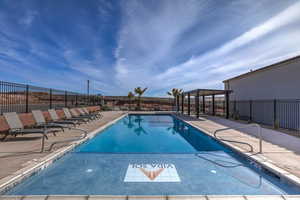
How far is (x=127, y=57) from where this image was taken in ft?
47.9

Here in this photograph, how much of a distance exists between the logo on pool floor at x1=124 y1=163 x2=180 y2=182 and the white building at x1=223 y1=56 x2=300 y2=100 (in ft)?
28.5

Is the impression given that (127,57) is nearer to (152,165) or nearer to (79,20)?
(79,20)

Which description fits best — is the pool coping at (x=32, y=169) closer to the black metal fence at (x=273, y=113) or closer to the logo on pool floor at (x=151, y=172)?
the logo on pool floor at (x=151, y=172)

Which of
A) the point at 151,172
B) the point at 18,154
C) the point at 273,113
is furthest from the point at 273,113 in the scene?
the point at 18,154

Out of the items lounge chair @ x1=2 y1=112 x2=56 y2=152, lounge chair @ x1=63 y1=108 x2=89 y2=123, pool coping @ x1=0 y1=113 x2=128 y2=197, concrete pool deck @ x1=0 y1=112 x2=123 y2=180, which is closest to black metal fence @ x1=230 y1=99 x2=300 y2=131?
pool coping @ x1=0 y1=113 x2=128 y2=197

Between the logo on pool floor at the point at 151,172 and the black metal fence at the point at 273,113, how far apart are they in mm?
7806

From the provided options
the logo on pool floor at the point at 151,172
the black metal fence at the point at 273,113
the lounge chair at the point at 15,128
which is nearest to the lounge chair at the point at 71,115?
the lounge chair at the point at 15,128

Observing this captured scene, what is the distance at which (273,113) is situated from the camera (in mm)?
9828

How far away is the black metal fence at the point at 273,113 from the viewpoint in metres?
8.44

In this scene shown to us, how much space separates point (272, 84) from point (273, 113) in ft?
6.03

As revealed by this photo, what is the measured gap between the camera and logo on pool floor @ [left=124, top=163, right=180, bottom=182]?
331 cm

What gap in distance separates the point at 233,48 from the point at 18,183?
11837 mm

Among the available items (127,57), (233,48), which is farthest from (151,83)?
(233,48)

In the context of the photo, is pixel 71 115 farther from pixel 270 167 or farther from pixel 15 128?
pixel 270 167
